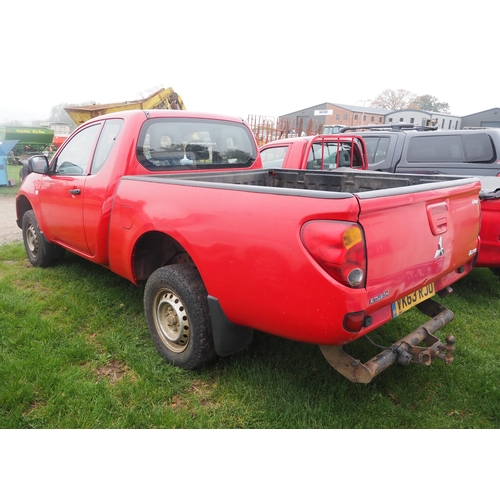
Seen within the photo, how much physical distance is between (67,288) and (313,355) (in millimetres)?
2796

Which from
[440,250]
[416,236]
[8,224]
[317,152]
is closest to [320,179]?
[440,250]

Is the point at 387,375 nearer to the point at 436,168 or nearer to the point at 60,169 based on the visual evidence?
the point at 60,169

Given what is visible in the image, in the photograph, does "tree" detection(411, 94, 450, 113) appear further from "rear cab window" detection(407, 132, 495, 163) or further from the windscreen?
the windscreen

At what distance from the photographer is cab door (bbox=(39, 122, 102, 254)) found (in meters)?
3.96

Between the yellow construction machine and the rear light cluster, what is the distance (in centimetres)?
1365

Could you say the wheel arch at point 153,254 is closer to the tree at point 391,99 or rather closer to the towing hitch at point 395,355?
the towing hitch at point 395,355

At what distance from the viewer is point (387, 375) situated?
304 centimetres

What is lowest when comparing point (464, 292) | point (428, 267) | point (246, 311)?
point (464, 292)

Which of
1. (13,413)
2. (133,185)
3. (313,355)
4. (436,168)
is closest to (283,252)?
(313,355)

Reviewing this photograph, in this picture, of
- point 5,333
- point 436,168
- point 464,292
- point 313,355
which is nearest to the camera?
point 313,355

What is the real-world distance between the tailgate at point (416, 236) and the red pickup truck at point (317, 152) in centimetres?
367

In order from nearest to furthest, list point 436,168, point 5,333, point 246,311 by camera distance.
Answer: point 246,311 < point 5,333 < point 436,168

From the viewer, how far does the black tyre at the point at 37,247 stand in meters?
4.94

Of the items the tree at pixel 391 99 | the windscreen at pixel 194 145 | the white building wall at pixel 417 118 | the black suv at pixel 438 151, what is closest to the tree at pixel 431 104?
the tree at pixel 391 99
